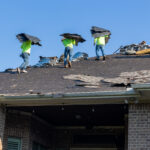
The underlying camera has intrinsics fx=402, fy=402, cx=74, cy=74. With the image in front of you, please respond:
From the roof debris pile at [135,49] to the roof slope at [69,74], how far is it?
1.84ft

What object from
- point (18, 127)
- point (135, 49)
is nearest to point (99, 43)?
point (135, 49)

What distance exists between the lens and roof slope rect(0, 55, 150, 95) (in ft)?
36.4

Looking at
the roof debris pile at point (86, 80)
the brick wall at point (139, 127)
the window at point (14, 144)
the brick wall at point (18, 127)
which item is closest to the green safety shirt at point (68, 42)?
the roof debris pile at point (86, 80)

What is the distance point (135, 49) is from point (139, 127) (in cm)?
768

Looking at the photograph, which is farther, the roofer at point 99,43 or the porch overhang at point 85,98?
the roofer at point 99,43

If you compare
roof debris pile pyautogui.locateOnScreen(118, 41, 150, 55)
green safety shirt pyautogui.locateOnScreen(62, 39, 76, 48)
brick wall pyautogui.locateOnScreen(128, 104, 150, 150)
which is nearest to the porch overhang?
brick wall pyautogui.locateOnScreen(128, 104, 150, 150)

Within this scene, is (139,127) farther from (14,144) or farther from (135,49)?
(135,49)

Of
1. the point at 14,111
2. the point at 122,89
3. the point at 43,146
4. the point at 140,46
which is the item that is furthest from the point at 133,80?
the point at 140,46

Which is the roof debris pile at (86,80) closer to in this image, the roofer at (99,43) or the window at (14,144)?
the window at (14,144)

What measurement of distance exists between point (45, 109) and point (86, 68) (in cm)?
304

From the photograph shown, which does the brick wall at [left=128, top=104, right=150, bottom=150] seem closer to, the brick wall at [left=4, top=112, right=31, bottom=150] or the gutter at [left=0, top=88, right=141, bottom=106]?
the gutter at [left=0, top=88, right=141, bottom=106]

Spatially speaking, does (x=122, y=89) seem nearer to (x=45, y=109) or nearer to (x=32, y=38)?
(x=45, y=109)

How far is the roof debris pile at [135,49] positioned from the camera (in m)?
16.0

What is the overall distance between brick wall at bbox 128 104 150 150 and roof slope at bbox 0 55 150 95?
68 cm
